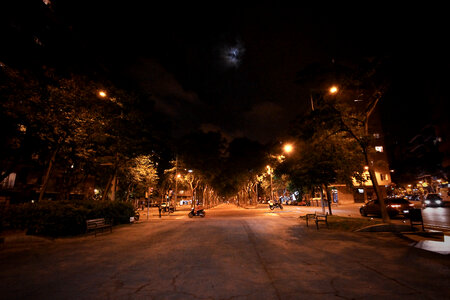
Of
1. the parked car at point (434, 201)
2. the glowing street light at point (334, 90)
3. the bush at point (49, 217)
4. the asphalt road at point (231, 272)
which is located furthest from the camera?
the parked car at point (434, 201)

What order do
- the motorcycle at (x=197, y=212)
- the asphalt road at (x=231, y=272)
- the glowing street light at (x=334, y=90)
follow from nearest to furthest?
the asphalt road at (x=231, y=272) → the glowing street light at (x=334, y=90) → the motorcycle at (x=197, y=212)

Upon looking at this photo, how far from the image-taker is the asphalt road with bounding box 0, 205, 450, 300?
14.5 feet

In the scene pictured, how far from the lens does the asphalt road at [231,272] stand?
441cm

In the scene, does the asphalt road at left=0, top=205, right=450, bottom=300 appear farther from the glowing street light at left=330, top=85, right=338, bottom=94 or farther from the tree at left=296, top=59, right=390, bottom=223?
the glowing street light at left=330, top=85, right=338, bottom=94

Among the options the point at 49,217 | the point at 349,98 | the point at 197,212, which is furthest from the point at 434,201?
the point at 49,217

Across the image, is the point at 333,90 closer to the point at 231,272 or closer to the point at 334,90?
the point at 334,90

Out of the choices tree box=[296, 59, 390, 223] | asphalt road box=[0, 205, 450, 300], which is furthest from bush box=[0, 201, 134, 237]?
tree box=[296, 59, 390, 223]

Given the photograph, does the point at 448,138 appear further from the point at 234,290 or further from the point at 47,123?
the point at 47,123

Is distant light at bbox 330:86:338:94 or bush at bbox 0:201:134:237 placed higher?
distant light at bbox 330:86:338:94

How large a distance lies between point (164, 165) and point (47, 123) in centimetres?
2851

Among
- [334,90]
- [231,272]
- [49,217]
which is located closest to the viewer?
[231,272]

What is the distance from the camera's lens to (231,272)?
564 cm

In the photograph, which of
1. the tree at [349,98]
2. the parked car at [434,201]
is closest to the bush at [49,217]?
the tree at [349,98]

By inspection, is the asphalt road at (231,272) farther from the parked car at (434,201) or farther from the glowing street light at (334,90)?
the parked car at (434,201)
